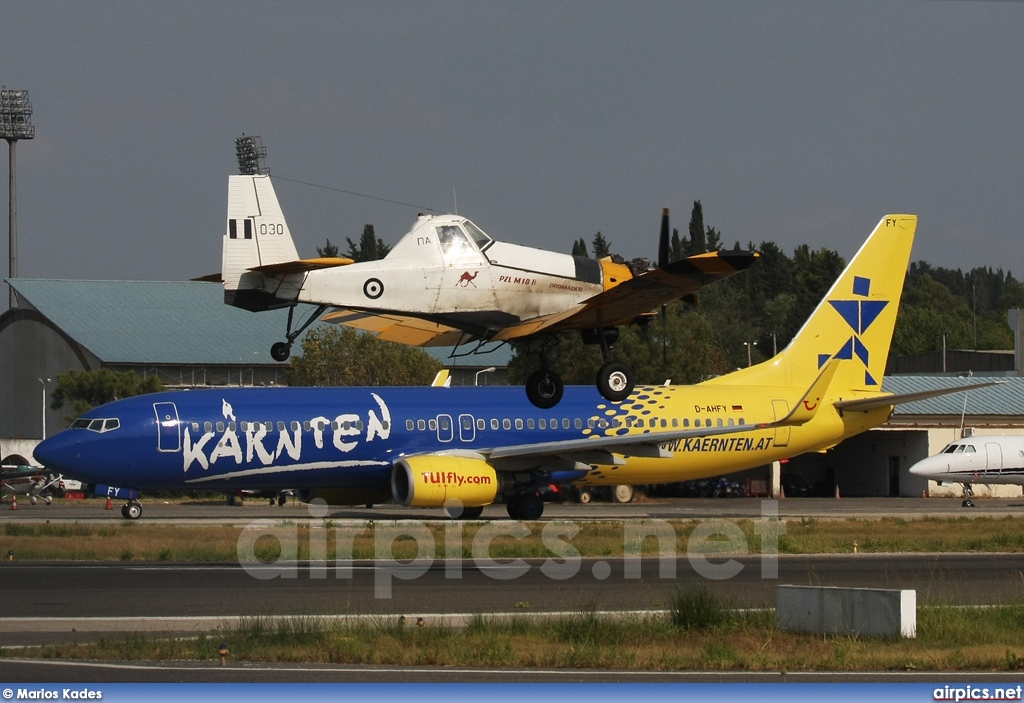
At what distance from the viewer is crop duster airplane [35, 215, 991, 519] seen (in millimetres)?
39938

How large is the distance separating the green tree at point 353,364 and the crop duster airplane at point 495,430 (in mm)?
35965

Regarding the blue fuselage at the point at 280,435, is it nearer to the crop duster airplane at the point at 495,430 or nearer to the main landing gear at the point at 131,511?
the crop duster airplane at the point at 495,430

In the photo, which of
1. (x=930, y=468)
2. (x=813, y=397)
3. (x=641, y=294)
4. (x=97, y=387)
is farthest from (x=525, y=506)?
(x=97, y=387)

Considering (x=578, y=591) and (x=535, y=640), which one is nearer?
(x=535, y=640)

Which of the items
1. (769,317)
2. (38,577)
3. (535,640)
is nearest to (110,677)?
(535,640)

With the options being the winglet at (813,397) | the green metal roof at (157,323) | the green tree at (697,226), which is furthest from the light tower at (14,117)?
the winglet at (813,397)

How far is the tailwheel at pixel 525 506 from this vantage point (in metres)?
42.1

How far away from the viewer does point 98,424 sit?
40375 millimetres

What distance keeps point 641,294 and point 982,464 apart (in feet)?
130

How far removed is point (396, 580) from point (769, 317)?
109m

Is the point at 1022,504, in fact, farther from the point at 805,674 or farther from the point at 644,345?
the point at 805,674

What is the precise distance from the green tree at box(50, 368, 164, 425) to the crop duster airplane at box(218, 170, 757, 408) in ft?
215

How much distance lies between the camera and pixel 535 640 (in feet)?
59.2

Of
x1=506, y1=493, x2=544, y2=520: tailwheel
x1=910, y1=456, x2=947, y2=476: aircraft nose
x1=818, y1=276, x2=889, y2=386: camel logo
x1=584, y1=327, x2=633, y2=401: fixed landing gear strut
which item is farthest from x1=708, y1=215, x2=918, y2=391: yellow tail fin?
x1=584, y1=327, x2=633, y2=401: fixed landing gear strut
